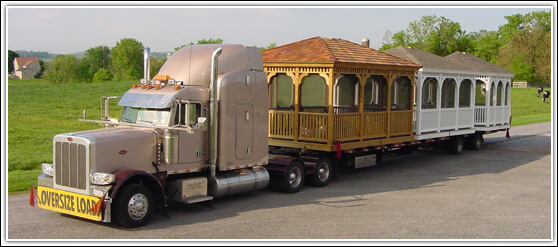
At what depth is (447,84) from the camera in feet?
72.2

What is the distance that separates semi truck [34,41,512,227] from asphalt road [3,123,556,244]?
1.26ft

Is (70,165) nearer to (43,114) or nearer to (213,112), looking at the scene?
(213,112)

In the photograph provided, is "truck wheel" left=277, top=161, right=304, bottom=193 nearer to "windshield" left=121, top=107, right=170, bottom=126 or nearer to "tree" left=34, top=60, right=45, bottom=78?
"windshield" left=121, top=107, right=170, bottom=126

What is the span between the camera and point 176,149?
35.5 ft

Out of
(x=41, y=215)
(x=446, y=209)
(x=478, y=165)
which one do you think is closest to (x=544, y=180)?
(x=478, y=165)

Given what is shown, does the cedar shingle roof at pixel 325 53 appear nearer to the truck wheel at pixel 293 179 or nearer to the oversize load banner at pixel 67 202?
the truck wheel at pixel 293 179

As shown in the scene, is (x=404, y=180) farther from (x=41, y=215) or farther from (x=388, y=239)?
(x=41, y=215)

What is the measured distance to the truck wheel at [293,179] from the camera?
13.3 meters

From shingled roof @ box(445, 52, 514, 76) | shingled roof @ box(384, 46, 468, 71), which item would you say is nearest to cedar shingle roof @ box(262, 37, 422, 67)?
shingled roof @ box(384, 46, 468, 71)

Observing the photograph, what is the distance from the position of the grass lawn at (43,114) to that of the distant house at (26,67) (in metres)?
8.47

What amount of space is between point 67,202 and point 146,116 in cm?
236

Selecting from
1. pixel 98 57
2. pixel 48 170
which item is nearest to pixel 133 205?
pixel 48 170

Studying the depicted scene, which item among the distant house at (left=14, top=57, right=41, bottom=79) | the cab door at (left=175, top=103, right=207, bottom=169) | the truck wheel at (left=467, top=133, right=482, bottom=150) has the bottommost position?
the truck wheel at (left=467, top=133, right=482, bottom=150)

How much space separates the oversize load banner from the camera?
960 cm
